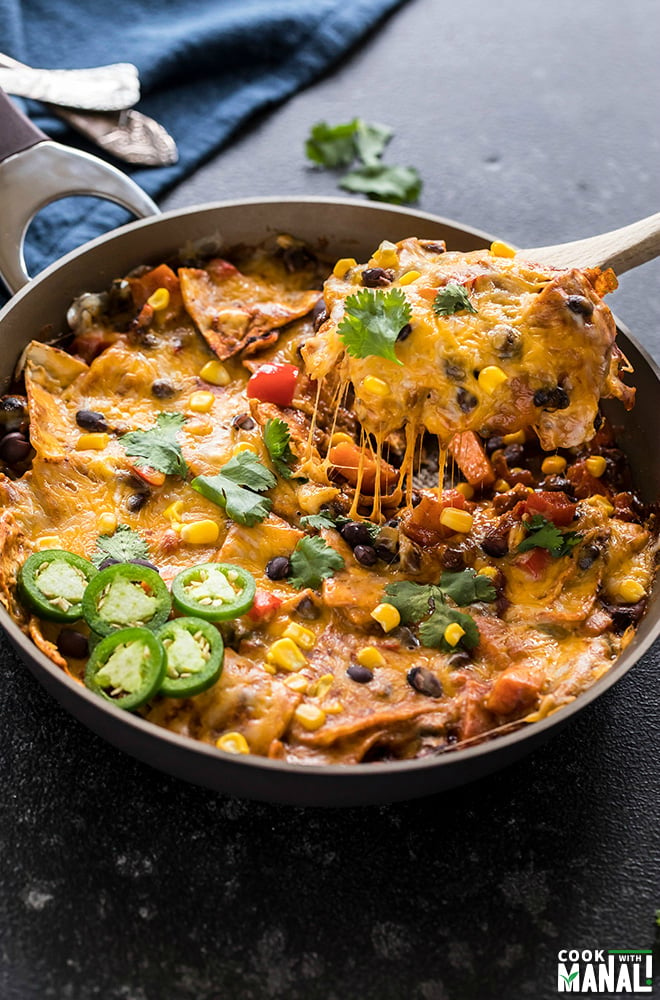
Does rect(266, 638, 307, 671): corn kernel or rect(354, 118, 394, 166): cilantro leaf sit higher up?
rect(354, 118, 394, 166): cilantro leaf

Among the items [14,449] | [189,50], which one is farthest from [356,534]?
[189,50]

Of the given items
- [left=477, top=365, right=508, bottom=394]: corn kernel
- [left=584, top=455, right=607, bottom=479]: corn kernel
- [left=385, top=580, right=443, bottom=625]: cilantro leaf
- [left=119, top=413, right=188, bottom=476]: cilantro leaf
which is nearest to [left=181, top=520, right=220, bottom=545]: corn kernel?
[left=119, top=413, right=188, bottom=476]: cilantro leaf

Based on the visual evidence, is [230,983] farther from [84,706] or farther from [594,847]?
[594,847]

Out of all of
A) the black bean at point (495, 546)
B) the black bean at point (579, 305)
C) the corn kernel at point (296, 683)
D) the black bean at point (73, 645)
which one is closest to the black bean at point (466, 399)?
the black bean at point (579, 305)

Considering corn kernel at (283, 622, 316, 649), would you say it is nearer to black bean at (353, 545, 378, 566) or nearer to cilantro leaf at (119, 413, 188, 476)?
black bean at (353, 545, 378, 566)

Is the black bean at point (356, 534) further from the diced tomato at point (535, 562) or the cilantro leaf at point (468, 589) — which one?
the diced tomato at point (535, 562)

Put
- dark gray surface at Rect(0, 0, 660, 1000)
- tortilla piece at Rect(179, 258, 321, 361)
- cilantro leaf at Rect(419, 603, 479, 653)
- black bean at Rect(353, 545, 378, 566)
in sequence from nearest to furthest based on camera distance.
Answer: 1. dark gray surface at Rect(0, 0, 660, 1000)
2. cilantro leaf at Rect(419, 603, 479, 653)
3. black bean at Rect(353, 545, 378, 566)
4. tortilla piece at Rect(179, 258, 321, 361)
